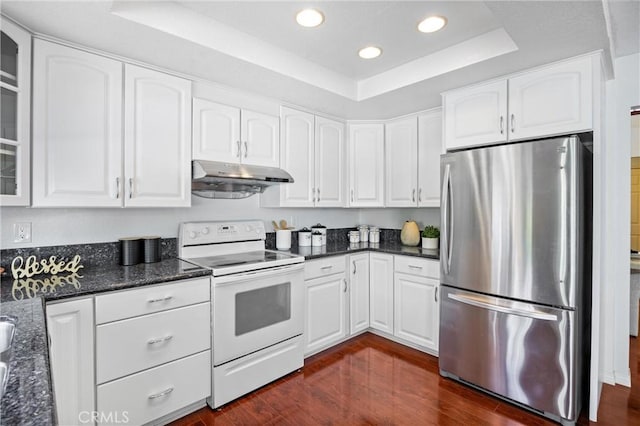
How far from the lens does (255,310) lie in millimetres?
2266

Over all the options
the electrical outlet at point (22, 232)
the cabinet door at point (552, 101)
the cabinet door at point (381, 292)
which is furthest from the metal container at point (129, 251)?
the cabinet door at point (552, 101)

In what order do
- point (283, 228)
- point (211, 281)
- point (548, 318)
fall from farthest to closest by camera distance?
point (283, 228), point (211, 281), point (548, 318)

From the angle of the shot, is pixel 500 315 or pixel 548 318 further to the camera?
pixel 500 315

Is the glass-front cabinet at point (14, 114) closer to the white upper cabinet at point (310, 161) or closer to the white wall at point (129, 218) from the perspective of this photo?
the white wall at point (129, 218)

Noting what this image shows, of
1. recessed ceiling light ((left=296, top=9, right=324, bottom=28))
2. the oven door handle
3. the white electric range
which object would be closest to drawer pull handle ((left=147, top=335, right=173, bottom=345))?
the white electric range

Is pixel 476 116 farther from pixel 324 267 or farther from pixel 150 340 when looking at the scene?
pixel 150 340

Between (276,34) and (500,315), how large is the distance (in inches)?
90.6

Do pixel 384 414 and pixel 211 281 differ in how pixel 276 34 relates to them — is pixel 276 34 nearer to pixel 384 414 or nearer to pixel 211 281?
pixel 211 281

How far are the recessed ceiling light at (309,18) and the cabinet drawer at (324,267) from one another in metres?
1.69

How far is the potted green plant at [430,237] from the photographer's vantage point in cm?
309

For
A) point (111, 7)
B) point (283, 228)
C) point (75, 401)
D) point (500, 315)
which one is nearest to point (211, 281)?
point (75, 401)

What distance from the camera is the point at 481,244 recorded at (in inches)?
85.6

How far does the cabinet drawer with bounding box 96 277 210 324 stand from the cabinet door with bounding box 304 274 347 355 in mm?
944

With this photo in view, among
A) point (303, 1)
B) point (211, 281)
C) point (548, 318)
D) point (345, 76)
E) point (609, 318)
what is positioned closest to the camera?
point (303, 1)
